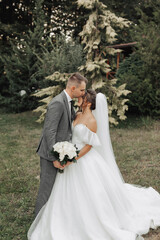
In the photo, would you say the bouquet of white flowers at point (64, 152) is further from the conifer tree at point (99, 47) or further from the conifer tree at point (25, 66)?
the conifer tree at point (25, 66)

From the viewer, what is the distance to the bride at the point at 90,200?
3.50 metres

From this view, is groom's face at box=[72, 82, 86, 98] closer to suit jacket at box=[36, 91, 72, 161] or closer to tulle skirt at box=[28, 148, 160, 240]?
suit jacket at box=[36, 91, 72, 161]

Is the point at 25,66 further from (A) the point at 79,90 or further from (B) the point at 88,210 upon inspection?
(B) the point at 88,210

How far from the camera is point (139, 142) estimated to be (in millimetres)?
8797

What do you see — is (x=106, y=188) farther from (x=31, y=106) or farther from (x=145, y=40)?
(x=31, y=106)

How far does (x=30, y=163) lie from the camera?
7.09 meters

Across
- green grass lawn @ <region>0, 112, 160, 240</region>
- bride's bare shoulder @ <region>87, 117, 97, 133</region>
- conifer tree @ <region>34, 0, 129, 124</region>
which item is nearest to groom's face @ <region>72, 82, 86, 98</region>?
bride's bare shoulder @ <region>87, 117, 97, 133</region>

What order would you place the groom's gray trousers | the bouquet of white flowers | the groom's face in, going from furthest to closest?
1. the groom's gray trousers
2. the groom's face
3. the bouquet of white flowers

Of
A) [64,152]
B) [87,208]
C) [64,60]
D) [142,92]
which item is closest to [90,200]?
[87,208]

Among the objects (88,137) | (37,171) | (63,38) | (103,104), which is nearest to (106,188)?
(88,137)

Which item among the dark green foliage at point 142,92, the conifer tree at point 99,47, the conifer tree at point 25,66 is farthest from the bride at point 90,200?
the conifer tree at point 25,66

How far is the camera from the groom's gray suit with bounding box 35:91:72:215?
3.44 meters

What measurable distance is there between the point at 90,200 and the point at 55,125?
1.15 meters

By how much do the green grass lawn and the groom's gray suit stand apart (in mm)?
820
